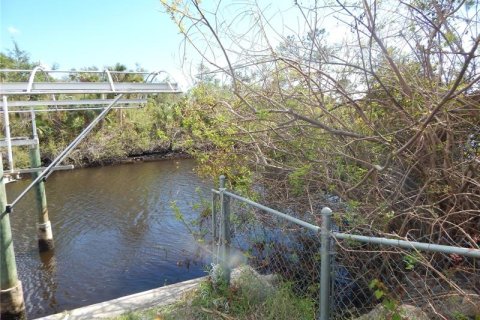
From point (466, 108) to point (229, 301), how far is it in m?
2.61

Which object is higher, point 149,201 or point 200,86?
point 200,86

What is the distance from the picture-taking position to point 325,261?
6.93 ft

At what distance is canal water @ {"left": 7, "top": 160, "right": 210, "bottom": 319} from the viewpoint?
6.06m

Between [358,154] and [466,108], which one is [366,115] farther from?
[466,108]

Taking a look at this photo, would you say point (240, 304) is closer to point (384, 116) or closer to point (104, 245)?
point (384, 116)

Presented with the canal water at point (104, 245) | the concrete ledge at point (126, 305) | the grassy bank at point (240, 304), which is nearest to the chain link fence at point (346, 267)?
the grassy bank at point (240, 304)

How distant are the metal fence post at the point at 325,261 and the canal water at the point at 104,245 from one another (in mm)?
3034

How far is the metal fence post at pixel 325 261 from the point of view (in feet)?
6.81

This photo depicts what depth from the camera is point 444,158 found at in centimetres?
284

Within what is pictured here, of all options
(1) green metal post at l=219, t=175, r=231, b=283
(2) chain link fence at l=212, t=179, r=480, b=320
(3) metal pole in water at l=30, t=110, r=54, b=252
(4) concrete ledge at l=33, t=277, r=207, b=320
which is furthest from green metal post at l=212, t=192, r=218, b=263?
(3) metal pole in water at l=30, t=110, r=54, b=252

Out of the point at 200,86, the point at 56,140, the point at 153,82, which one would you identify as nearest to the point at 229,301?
the point at 200,86

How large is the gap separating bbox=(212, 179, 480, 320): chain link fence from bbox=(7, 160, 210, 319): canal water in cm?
132

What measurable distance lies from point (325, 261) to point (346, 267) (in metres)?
1.34

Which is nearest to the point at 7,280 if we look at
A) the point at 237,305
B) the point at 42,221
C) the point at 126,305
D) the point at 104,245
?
the point at 126,305
